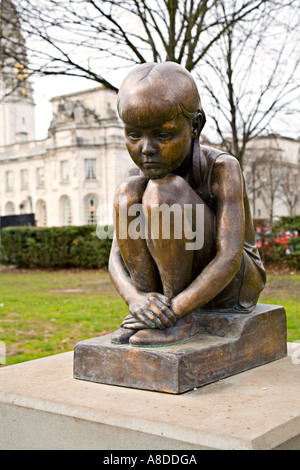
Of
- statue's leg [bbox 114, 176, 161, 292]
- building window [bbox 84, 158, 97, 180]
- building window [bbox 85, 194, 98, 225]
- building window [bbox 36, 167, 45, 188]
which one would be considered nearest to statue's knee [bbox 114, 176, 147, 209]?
statue's leg [bbox 114, 176, 161, 292]

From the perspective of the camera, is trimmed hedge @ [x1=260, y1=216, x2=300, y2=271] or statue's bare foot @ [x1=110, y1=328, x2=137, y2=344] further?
trimmed hedge @ [x1=260, y1=216, x2=300, y2=271]

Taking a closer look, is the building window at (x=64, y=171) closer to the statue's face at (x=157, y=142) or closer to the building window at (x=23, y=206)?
the building window at (x=23, y=206)

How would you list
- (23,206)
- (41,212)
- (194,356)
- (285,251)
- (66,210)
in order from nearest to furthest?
(194,356) < (285,251) < (66,210) < (41,212) < (23,206)

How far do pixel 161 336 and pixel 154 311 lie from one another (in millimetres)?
124

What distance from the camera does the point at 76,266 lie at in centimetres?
1612

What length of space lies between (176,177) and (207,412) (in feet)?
3.63

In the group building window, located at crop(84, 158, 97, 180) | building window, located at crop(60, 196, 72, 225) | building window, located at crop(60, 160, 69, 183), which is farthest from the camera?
building window, located at crop(60, 196, 72, 225)

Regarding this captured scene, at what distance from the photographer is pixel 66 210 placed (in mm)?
54656

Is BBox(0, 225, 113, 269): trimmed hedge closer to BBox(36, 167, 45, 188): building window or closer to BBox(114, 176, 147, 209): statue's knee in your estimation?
BBox(114, 176, 147, 209): statue's knee

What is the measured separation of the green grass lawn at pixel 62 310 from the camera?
6012 mm

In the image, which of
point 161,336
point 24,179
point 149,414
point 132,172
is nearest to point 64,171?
point 24,179

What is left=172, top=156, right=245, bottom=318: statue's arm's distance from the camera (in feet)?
8.69

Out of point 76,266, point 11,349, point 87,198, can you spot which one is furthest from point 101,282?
point 87,198

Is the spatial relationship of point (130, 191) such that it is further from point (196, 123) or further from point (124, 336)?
point (124, 336)
